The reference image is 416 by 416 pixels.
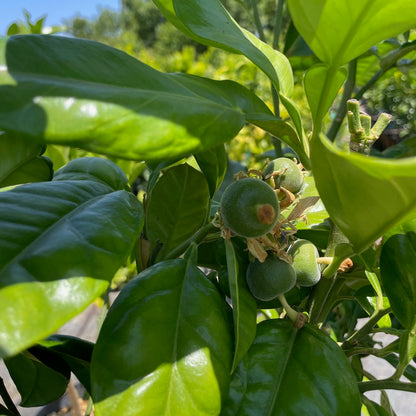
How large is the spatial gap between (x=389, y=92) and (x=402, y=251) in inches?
214

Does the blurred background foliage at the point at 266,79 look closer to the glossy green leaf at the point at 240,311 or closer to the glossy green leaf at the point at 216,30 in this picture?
the glossy green leaf at the point at 216,30

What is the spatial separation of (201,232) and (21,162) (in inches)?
10.1

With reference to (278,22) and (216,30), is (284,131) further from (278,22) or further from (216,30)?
(278,22)

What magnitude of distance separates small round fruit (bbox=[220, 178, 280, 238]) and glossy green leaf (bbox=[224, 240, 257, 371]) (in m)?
0.04

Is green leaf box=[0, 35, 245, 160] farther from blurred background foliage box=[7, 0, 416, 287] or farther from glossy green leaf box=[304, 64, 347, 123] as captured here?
blurred background foliage box=[7, 0, 416, 287]

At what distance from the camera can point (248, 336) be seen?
43cm

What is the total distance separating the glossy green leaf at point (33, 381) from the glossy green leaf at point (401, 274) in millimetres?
471

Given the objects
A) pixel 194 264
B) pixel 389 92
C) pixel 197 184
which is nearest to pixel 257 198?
pixel 194 264

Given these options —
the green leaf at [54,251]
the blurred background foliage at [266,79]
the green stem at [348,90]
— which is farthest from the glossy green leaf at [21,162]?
the green stem at [348,90]

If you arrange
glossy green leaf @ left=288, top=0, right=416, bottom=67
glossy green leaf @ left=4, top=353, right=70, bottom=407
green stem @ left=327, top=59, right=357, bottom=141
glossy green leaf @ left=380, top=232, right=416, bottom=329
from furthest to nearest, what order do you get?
green stem @ left=327, top=59, right=357, bottom=141
glossy green leaf @ left=4, top=353, right=70, bottom=407
glossy green leaf @ left=380, top=232, right=416, bottom=329
glossy green leaf @ left=288, top=0, right=416, bottom=67

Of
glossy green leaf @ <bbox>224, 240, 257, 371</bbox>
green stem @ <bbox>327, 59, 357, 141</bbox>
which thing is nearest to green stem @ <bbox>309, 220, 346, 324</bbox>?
glossy green leaf @ <bbox>224, 240, 257, 371</bbox>

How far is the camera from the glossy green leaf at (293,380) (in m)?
0.44

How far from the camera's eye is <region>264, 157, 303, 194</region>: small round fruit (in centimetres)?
50

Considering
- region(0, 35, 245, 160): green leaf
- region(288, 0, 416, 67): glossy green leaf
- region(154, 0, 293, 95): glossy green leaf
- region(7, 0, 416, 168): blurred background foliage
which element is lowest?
region(7, 0, 416, 168): blurred background foliage
